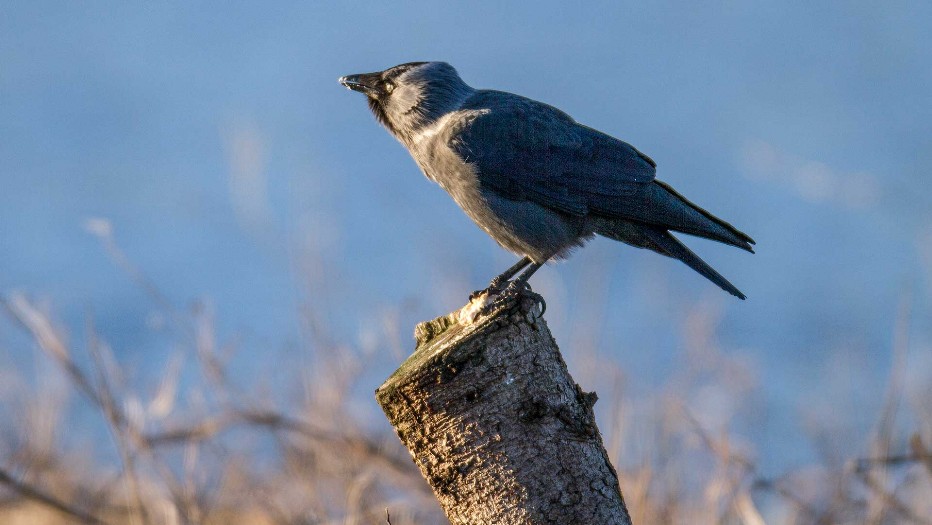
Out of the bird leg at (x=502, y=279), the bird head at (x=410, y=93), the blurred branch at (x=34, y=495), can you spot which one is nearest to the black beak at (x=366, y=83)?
the bird head at (x=410, y=93)

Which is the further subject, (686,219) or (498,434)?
(686,219)

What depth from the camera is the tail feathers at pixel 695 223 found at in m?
3.86

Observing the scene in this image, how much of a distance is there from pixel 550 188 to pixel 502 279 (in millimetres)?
403

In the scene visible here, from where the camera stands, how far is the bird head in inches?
174

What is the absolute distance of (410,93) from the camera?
4.50 metres

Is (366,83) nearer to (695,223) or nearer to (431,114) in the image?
(431,114)

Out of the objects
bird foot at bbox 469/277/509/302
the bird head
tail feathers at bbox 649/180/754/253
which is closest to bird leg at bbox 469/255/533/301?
bird foot at bbox 469/277/509/302

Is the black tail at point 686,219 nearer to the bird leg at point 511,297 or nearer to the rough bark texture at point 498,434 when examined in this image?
the bird leg at point 511,297

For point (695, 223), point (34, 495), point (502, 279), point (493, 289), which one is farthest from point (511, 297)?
point (34, 495)

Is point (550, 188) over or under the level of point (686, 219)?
over

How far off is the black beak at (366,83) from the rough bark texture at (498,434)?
2227 millimetres

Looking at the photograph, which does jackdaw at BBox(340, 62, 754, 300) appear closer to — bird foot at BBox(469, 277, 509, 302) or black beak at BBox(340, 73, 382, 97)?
bird foot at BBox(469, 277, 509, 302)

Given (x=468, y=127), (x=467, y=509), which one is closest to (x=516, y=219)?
(x=468, y=127)

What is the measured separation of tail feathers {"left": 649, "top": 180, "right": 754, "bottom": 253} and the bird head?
1.01m
